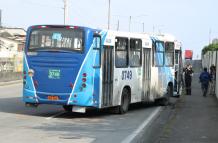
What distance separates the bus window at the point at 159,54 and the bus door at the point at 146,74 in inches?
27.9

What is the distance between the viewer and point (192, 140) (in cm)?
1230

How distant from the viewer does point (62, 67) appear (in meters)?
16.7

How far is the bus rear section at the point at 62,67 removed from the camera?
54.3 ft

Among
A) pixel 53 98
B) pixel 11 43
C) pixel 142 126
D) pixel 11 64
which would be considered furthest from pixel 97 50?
pixel 11 43

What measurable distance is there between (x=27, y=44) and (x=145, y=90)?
5.86m

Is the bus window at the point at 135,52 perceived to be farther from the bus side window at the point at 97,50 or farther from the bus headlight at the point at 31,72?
the bus headlight at the point at 31,72

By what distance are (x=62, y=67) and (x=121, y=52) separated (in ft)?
8.71

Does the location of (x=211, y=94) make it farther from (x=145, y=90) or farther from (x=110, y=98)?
(x=110, y=98)

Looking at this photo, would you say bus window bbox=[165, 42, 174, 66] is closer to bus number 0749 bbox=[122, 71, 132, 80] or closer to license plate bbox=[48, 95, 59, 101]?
bus number 0749 bbox=[122, 71, 132, 80]

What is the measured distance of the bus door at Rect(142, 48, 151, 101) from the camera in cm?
2083

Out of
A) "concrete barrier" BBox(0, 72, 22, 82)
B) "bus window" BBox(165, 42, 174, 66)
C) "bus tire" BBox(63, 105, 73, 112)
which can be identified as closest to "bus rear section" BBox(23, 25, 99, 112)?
"bus tire" BBox(63, 105, 73, 112)

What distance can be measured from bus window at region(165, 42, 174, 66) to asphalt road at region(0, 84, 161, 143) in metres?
3.22

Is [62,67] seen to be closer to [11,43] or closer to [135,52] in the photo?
[135,52]

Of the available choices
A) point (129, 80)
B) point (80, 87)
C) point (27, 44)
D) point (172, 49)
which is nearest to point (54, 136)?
point (80, 87)
